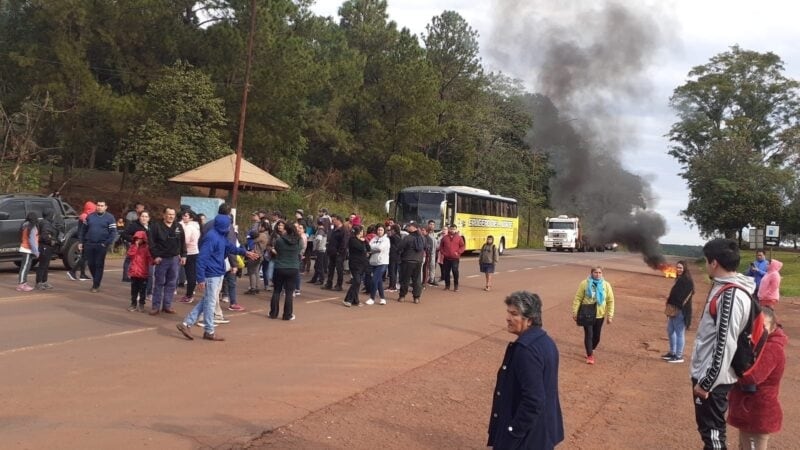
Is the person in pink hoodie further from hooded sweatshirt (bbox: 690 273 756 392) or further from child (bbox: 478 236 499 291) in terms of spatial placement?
hooded sweatshirt (bbox: 690 273 756 392)

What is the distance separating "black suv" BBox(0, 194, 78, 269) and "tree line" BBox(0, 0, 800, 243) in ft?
29.1

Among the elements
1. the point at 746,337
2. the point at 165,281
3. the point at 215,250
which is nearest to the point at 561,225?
the point at 165,281

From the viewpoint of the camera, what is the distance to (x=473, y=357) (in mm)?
9484

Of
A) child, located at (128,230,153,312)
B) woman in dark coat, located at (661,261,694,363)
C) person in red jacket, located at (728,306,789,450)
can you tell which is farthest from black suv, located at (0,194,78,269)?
person in red jacket, located at (728,306,789,450)

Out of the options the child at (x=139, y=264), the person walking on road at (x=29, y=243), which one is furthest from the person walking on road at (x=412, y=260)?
the person walking on road at (x=29, y=243)

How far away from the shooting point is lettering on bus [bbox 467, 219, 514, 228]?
33875mm

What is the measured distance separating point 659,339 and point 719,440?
29.8 feet

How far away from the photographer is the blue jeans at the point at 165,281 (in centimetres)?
1059

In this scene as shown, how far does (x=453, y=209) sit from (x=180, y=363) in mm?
24453

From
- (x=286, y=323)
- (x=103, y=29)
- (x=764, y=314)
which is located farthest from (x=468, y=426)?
(x=103, y=29)

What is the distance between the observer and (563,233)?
4956cm

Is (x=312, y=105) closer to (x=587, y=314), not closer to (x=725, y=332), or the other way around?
(x=587, y=314)

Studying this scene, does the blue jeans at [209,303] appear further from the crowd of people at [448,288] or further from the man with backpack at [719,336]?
the man with backpack at [719,336]

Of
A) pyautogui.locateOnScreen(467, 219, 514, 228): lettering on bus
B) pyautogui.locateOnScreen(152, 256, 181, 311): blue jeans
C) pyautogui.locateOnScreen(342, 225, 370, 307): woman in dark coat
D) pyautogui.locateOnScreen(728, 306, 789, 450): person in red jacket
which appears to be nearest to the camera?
pyautogui.locateOnScreen(728, 306, 789, 450): person in red jacket
